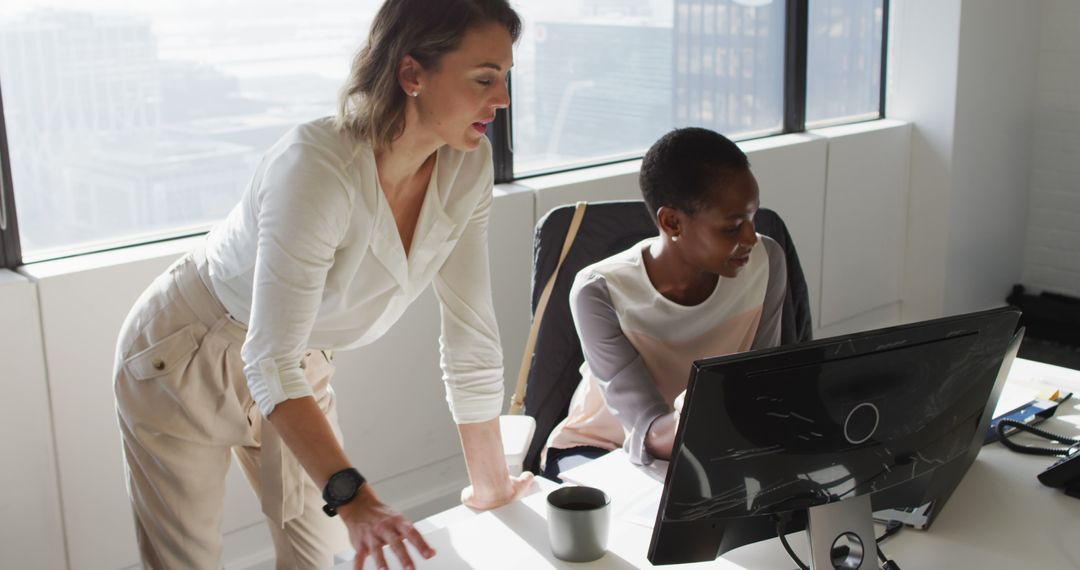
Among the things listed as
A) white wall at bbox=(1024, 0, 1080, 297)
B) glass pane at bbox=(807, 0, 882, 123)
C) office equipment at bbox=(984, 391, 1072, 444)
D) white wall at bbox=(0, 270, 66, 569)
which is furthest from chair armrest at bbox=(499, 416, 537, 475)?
white wall at bbox=(1024, 0, 1080, 297)

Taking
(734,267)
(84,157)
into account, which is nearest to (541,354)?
(734,267)

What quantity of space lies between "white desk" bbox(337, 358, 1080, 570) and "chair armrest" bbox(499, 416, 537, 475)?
0.27 feet

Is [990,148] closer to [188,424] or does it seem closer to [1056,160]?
[1056,160]

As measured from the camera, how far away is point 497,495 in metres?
1.64

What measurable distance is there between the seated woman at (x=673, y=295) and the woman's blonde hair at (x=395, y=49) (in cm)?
44

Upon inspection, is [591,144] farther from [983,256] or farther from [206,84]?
[983,256]

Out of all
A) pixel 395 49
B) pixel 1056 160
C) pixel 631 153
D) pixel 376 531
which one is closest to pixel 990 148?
pixel 1056 160

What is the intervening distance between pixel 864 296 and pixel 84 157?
3.07 metres

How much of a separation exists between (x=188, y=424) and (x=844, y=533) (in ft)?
3.58

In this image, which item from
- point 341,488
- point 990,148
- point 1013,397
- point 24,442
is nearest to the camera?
point 341,488

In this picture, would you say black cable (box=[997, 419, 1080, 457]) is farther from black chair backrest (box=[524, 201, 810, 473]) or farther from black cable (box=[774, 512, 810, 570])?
black cable (box=[774, 512, 810, 570])

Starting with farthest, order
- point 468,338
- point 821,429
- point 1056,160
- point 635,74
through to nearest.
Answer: point 1056,160
point 635,74
point 468,338
point 821,429

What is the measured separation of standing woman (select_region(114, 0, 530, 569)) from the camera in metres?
1.48

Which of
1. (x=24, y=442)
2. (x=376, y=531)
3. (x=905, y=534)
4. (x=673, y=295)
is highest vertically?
(x=673, y=295)
